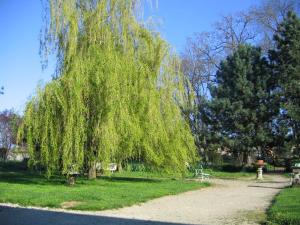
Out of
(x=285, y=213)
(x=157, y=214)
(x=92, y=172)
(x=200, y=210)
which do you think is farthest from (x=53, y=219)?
(x=92, y=172)

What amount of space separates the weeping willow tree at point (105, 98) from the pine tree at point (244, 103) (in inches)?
571

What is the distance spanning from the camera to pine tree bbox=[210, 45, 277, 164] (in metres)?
35.5

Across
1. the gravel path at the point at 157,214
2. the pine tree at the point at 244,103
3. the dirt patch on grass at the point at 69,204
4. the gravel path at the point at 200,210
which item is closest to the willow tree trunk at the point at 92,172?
the gravel path at the point at 200,210

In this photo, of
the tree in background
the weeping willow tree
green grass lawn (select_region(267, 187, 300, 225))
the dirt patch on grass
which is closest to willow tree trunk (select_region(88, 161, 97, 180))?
the weeping willow tree

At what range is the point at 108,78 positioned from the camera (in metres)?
18.5

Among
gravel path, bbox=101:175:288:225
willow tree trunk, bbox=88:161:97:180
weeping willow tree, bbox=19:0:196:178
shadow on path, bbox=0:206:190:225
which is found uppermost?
weeping willow tree, bbox=19:0:196:178

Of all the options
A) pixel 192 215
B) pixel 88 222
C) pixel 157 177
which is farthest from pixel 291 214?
pixel 157 177

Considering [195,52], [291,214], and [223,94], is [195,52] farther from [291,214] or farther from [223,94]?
[291,214]

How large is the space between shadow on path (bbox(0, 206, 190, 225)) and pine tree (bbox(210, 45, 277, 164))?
84.0 feet

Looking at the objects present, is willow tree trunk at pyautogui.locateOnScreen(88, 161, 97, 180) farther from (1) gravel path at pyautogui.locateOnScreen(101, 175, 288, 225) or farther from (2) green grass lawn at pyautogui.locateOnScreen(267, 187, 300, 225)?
(2) green grass lawn at pyautogui.locateOnScreen(267, 187, 300, 225)

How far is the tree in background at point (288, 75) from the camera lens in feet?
114

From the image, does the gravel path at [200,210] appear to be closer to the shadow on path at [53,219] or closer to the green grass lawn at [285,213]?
the green grass lawn at [285,213]

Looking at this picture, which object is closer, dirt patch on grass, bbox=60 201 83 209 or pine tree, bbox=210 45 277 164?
dirt patch on grass, bbox=60 201 83 209

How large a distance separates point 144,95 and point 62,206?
8255 millimetres
